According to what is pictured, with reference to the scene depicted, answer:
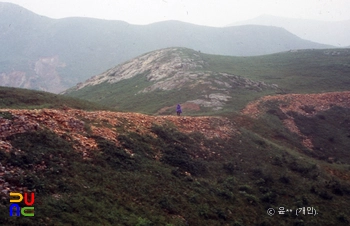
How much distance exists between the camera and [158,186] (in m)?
16.7

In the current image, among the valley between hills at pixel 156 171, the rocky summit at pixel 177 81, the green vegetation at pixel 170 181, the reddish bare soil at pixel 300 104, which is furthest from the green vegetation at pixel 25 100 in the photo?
the reddish bare soil at pixel 300 104

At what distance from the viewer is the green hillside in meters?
50.1

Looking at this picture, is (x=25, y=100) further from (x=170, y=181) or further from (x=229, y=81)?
(x=229, y=81)

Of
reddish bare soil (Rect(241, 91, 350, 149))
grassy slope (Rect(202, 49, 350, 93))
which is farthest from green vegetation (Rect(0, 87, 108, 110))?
grassy slope (Rect(202, 49, 350, 93))

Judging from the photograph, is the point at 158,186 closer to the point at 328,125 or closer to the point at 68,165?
the point at 68,165

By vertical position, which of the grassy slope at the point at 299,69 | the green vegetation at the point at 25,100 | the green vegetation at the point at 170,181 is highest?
the grassy slope at the point at 299,69

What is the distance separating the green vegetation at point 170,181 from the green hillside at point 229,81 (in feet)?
47.6

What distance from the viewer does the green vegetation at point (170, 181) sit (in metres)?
12.4

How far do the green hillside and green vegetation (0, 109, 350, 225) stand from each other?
14514mm

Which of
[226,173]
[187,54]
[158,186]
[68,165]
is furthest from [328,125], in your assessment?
[187,54]

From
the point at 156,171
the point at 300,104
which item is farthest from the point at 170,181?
the point at 300,104

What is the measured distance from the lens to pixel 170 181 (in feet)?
58.5

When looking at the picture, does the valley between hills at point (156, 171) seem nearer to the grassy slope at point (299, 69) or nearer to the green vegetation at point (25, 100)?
the green vegetation at point (25, 100)

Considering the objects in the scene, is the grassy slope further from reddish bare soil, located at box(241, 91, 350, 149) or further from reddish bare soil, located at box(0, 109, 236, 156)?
reddish bare soil, located at box(0, 109, 236, 156)
